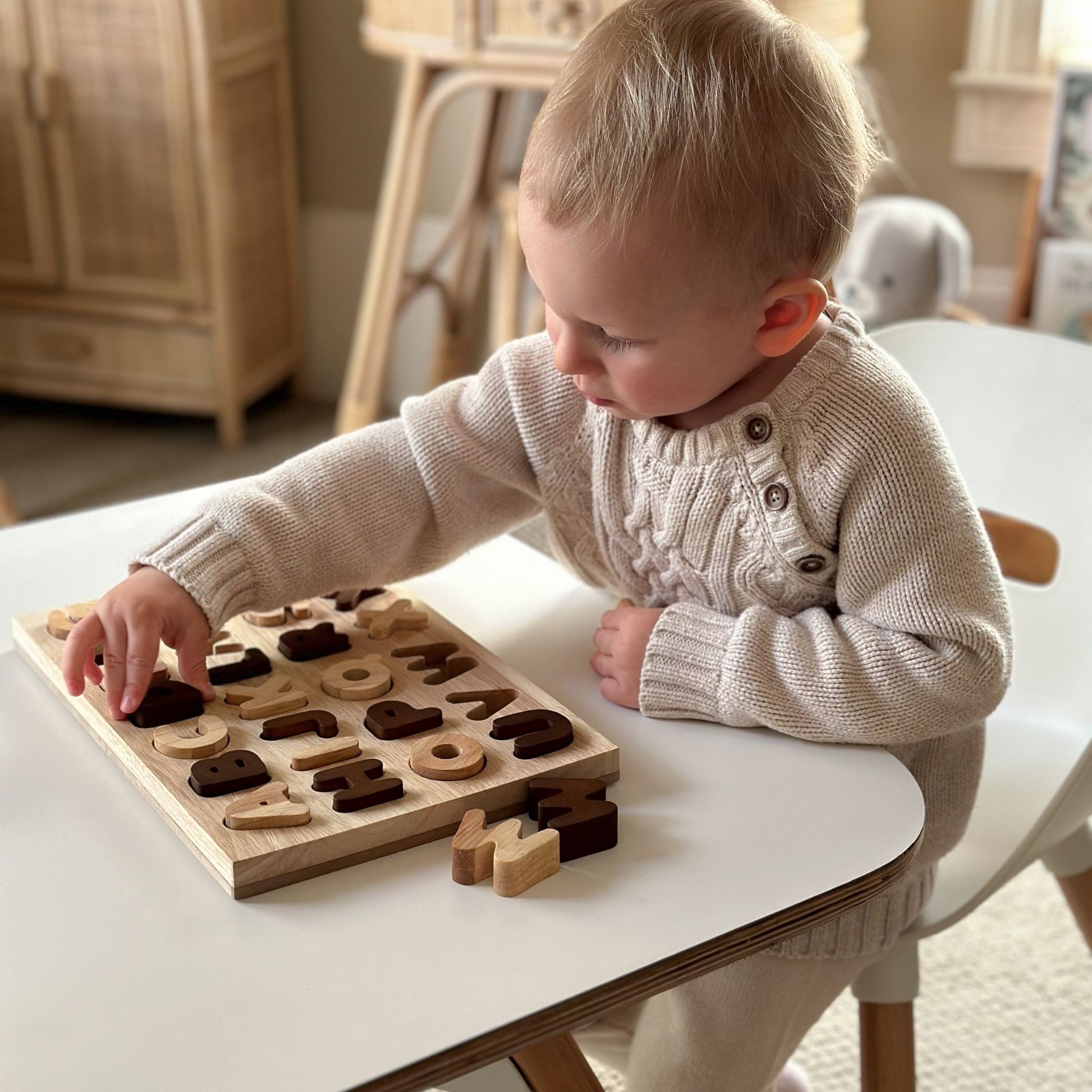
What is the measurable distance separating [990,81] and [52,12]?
1.75 m

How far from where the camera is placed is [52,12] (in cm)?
260

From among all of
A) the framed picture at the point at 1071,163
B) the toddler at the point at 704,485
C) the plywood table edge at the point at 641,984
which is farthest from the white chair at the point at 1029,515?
the framed picture at the point at 1071,163

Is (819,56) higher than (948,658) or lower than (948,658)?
higher

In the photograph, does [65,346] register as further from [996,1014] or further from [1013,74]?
[996,1014]

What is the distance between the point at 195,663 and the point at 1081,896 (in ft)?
2.60

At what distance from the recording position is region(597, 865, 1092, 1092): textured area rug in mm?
1427

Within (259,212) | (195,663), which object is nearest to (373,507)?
(195,663)

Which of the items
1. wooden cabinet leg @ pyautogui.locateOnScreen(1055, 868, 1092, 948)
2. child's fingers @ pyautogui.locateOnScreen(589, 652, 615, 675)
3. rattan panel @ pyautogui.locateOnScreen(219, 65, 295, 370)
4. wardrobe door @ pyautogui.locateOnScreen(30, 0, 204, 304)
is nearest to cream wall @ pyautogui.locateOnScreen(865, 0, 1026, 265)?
rattan panel @ pyautogui.locateOnScreen(219, 65, 295, 370)

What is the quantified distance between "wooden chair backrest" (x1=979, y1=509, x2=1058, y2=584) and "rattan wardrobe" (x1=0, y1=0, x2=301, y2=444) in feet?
6.16

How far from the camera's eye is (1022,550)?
125 centimetres

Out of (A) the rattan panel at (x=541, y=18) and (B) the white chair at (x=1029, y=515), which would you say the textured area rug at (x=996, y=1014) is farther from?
(A) the rattan panel at (x=541, y=18)

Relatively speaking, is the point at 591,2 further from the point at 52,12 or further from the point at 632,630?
the point at 632,630

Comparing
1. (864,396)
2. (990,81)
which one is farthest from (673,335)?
(990,81)

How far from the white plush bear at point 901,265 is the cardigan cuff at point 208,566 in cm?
163
